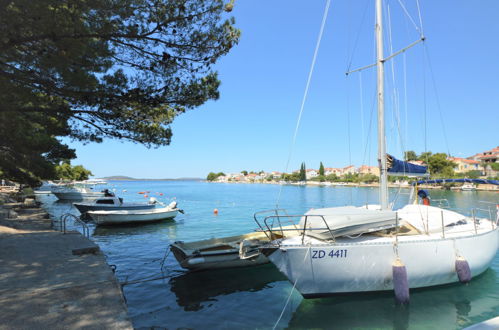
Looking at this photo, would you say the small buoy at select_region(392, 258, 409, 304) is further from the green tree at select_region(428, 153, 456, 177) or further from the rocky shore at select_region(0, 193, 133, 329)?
the green tree at select_region(428, 153, 456, 177)

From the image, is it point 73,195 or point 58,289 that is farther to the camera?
point 73,195

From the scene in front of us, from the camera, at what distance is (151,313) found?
22.5 feet

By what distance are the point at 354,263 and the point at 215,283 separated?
4327 mm

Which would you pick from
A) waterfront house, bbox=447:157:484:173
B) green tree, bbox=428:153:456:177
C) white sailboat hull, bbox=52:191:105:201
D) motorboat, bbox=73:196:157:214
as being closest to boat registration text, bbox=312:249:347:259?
motorboat, bbox=73:196:157:214

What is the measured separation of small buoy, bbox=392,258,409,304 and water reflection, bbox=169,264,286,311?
12.1 feet

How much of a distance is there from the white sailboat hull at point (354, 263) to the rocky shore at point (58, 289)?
3.57 meters

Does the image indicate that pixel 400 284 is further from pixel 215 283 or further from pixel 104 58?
pixel 104 58

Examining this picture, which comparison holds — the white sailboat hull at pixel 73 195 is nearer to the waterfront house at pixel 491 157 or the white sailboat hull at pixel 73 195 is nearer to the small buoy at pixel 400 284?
the small buoy at pixel 400 284

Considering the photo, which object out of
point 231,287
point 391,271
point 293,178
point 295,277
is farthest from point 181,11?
point 293,178

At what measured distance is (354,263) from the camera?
6699mm

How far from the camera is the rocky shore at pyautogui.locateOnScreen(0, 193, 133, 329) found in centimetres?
433

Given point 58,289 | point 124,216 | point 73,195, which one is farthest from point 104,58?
point 73,195

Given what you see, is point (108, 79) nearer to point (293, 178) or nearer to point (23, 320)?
point (23, 320)

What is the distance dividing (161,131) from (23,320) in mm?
7458
